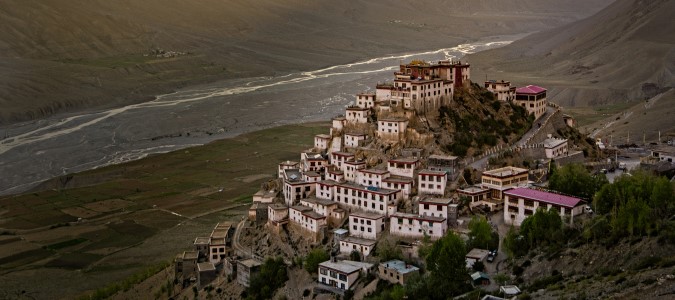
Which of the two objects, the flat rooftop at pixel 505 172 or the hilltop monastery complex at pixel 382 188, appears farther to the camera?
the flat rooftop at pixel 505 172

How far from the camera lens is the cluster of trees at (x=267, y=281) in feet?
106

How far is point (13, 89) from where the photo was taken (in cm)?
8731

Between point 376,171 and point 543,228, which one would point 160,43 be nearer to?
point 376,171

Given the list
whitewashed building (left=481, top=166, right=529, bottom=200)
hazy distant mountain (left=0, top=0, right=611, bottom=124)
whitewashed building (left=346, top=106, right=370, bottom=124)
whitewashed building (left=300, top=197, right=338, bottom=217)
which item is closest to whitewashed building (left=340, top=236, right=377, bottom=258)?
whitewashed building (left=300, top=197, right=338, bottom=217)

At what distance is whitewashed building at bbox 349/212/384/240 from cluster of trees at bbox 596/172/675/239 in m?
8.50

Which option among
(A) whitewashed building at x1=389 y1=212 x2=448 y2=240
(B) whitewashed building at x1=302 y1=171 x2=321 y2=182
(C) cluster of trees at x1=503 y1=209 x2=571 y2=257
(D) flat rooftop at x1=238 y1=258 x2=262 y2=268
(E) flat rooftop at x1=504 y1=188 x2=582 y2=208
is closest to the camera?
(C) cluster of trees at x1=503 y1=209 x2=571 y2=257

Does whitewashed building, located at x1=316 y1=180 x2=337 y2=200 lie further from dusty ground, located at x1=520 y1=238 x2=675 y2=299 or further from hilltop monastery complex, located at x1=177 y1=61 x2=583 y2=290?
dusty ground, located at x1=520 y1=238 x2=675 y2=299

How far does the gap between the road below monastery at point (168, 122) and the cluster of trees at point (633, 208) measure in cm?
4158

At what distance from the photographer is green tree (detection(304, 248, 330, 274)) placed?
32.2 meters

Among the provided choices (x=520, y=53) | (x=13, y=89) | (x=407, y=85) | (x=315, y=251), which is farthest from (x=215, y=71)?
(x=315, y=251)

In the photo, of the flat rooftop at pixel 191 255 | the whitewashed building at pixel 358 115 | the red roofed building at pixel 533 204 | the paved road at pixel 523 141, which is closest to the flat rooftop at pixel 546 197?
the red roofed building at pixel 533 204

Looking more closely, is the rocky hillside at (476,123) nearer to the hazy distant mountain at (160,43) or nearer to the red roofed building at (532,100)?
the red roofed building at (532,100)

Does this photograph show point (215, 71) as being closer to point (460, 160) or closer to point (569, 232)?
point (460, 160)

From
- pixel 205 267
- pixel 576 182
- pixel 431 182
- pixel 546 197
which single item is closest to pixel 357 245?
pixel 431 182
